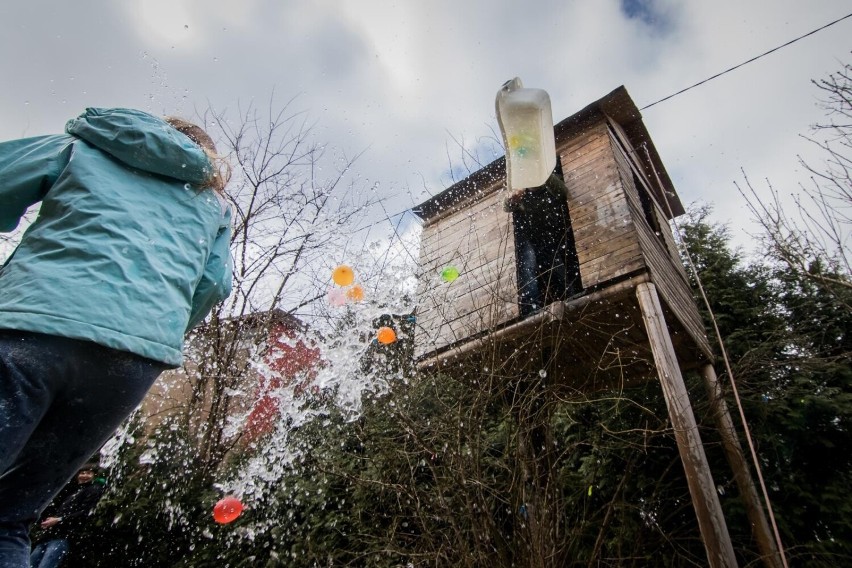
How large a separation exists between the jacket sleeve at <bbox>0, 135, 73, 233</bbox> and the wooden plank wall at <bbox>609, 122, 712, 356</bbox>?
462cm

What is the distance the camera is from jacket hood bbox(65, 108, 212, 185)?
1499 millimetres

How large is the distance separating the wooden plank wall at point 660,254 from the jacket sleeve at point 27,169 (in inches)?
182

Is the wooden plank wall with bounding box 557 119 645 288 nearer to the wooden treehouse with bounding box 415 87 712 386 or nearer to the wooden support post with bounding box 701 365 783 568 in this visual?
the wooden treehouse with bounding box 415 87 712 386

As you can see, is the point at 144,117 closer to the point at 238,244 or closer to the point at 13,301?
the point at 13,301

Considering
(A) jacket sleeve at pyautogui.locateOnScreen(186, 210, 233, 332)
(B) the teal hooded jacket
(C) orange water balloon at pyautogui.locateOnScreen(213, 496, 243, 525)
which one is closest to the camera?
(B) the teal hooded jacket

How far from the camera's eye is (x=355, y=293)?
920 centimetres

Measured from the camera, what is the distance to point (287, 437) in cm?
867

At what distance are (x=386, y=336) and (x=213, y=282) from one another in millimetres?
7165

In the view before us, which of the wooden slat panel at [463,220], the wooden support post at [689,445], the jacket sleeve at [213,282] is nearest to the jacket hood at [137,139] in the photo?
the jacket sleeve at [213,282]

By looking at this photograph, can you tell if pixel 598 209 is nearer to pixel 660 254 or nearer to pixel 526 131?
pixel 660 254

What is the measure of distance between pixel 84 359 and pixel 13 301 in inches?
8.7

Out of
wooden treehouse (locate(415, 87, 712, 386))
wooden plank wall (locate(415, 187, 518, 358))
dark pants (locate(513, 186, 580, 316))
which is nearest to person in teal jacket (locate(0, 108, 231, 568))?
wooden treehouse (locate(415, 87, 712, 386))

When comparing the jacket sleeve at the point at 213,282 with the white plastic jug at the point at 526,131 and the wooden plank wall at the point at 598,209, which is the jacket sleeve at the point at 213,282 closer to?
the white plastic jug at the point at 526,131

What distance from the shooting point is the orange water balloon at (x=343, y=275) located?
26.5ft
